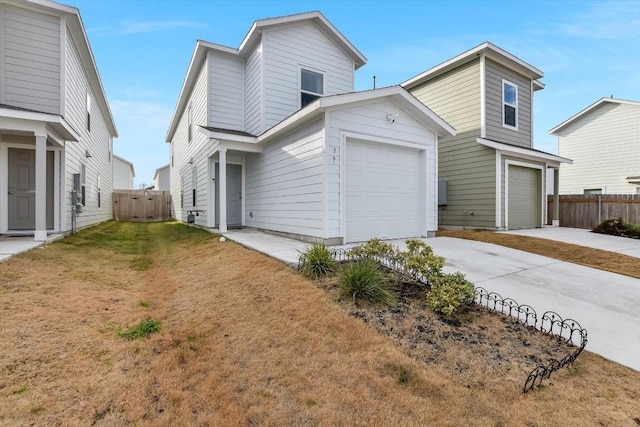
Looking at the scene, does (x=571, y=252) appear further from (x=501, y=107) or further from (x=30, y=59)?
(x=30, y=59)

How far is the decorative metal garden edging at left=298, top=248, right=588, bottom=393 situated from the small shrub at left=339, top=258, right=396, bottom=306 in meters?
0.79

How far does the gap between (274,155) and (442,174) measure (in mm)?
7170

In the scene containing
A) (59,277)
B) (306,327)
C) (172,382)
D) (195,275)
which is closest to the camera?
(172,382)

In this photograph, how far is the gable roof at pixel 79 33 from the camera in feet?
26.4

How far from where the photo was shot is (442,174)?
12.7 m

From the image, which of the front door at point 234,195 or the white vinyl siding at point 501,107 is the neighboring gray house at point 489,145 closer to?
the white vinyl siding at point 501,107

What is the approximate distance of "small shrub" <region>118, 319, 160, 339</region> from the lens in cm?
338

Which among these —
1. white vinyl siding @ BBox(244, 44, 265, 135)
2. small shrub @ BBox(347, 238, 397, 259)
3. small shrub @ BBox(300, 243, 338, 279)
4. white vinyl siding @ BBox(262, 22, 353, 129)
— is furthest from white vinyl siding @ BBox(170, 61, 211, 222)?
small shrub @ BBox(347, 238, 397, 259)

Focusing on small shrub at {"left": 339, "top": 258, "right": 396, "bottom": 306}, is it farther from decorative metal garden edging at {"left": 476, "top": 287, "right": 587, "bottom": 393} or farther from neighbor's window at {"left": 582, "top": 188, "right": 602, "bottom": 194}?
neighbor's window at {"left": 582, "top": 188, "right": 602, "bottom": 194}

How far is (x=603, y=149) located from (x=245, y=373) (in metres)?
22.4

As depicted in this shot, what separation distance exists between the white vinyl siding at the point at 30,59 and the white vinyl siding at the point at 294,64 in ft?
18.6

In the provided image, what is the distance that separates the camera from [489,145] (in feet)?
34.7

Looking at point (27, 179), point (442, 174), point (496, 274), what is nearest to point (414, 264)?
point (496, 274)

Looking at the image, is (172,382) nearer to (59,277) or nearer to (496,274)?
(59,277)
